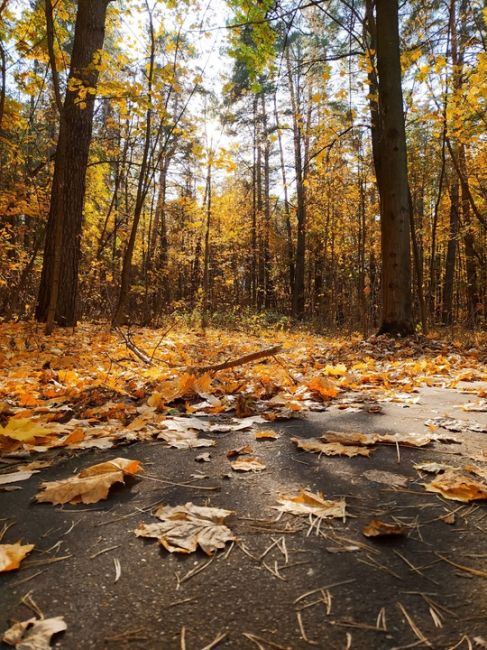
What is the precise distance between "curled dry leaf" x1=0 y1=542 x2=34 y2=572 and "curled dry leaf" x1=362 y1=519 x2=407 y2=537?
950 millimetres

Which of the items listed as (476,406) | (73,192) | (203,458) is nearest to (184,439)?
(203,458)

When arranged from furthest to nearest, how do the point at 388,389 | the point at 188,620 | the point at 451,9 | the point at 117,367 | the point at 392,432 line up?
the point at 451,9, the point at 117,367, the point at 388,389, the point at 392,432, the point at 188,620

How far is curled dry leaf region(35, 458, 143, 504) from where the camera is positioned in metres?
1.48

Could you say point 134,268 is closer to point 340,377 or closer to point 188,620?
point 340,377

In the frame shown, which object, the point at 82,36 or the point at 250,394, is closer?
the point at 250,394

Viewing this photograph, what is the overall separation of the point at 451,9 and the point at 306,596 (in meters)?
11.2

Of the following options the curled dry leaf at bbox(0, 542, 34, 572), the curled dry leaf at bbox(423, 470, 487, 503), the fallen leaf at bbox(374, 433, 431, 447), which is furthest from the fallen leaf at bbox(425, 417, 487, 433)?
the curled dry leaf at bbox(0, 542, 34, 572)

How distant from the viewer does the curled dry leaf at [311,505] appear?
1.33 metres

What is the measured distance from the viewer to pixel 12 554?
1.13m

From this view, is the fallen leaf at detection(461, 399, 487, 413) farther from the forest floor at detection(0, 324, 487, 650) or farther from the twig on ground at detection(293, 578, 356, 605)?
the twig on ground at detection(293, 578, 356, 605)

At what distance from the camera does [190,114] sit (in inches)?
337

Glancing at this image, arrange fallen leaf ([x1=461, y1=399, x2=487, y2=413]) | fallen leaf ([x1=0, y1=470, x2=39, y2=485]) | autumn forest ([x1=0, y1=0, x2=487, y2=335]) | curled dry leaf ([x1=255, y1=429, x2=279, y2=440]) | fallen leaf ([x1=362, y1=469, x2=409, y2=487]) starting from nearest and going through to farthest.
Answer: fallen leaf ([x1=362, y1=469, x2=409, y2=487]) → fallen leaf ([x1=0, y1=470, x2=39, y2=485]) → curled dry leaf ([x1=255, y1=429, x2=279, y2=440]) → fallen leaf ([x1=461, y1=399, x2=487, y2=413]) → autumn forest ([x1=0, y1=0, x2=487, y2=335])

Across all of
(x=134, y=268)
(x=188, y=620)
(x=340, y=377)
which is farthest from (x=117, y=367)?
(x=134, y=268)

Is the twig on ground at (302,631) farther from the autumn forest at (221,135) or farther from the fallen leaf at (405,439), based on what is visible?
the autumn forest at (221,135)
